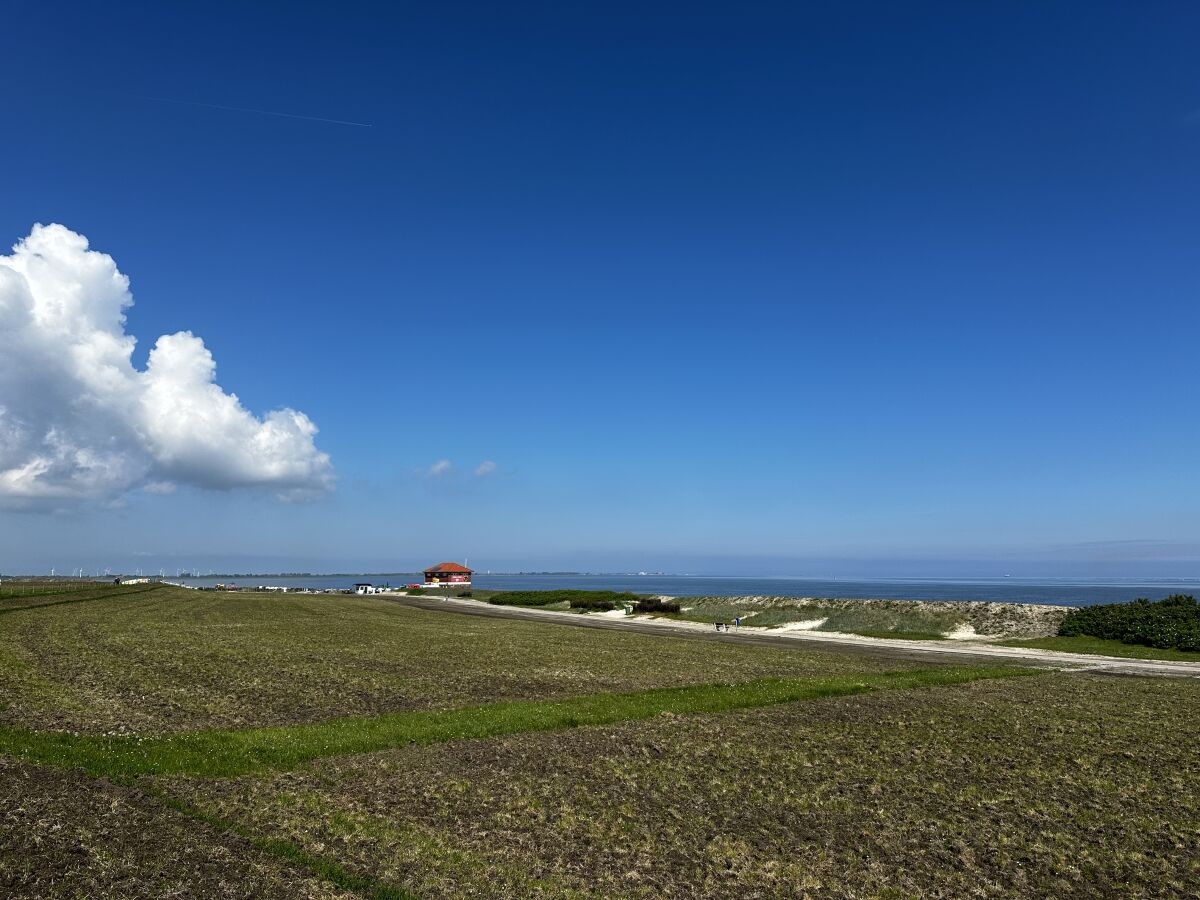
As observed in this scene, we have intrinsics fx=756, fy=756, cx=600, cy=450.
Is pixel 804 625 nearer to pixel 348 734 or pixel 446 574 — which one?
pixel 348 734

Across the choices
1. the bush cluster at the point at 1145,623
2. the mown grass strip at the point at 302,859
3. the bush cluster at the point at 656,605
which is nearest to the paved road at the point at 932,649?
the bush cluster at the point at 1145,623

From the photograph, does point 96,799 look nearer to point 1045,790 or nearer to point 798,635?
point 1045,790

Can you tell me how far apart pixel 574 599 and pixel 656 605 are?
1590 centimetres

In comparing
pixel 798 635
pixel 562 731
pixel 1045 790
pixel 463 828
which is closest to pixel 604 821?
pixel 463 828

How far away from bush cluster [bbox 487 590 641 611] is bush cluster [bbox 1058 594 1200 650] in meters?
59.8

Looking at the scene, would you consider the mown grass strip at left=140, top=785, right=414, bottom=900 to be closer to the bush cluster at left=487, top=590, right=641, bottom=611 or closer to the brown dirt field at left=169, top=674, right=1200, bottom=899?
the brown dirt field at left=169, top=674, right=1200, bottom=899

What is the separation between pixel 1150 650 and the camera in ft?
177

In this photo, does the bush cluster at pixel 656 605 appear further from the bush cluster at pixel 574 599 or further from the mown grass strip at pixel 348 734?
the mown grass strip at pixel 348 734

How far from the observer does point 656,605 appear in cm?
10844

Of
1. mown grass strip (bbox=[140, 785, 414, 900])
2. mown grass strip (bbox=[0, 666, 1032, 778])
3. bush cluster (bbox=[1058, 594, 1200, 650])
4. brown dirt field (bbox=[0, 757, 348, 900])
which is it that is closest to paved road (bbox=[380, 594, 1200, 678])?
bush cluster (bbox=[1058, 594, 1200, 650])

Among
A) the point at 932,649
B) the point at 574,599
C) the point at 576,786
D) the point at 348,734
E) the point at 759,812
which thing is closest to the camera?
the point at 759,812

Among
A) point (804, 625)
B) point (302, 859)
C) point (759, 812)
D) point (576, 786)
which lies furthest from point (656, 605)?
point (302, 859)

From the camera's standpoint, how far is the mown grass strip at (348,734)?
16734 millimetres

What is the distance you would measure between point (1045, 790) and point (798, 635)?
56.6m
